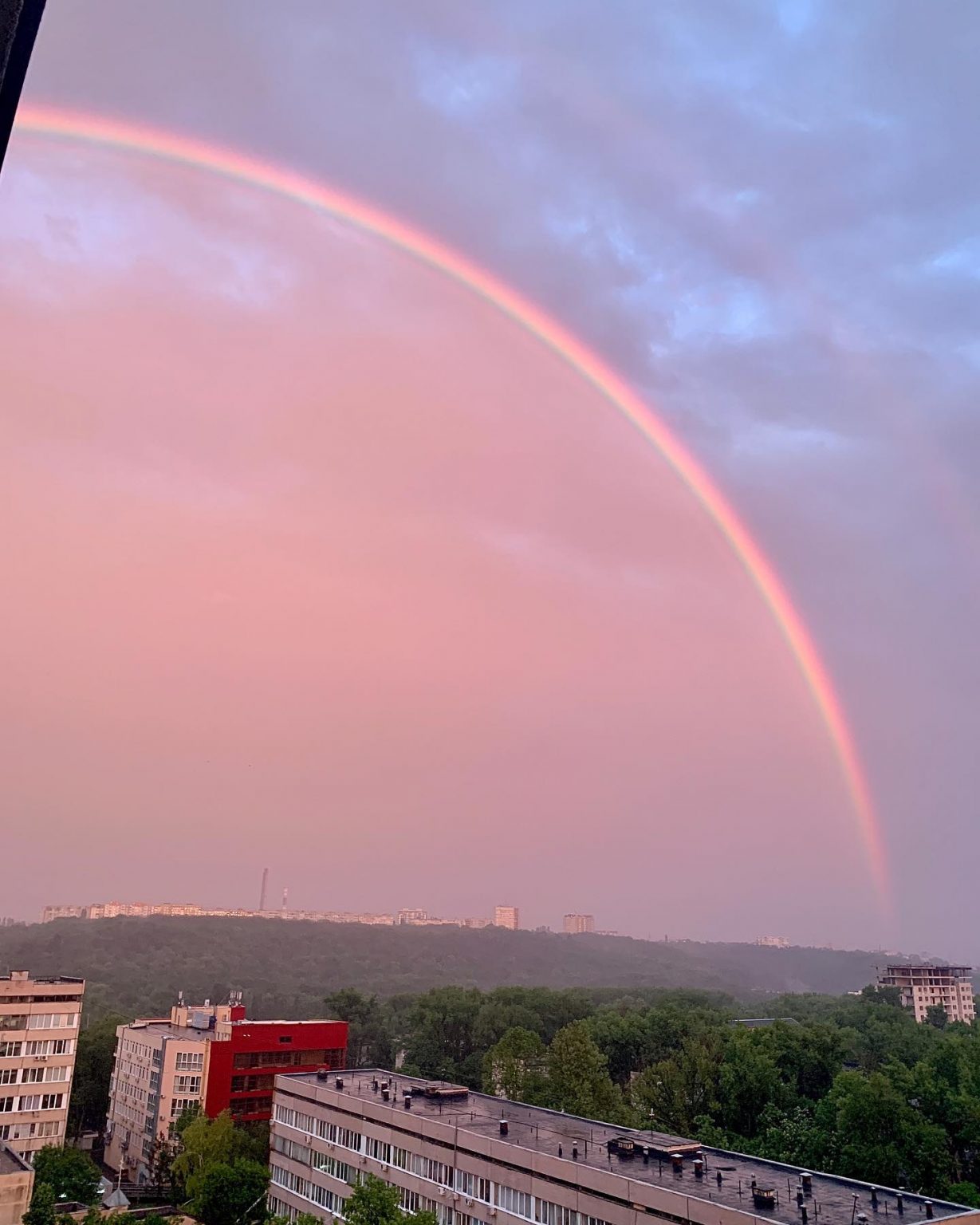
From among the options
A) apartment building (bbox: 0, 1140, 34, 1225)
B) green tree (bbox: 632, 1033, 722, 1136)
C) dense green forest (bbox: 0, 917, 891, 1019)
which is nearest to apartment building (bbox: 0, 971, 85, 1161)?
apartment building (bbox: 0, 1140, 34, 1225)

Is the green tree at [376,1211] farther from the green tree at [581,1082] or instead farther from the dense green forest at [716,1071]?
the green tree at [581,1082]

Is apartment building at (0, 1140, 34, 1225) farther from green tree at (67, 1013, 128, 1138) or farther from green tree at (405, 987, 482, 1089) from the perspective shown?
green tree at (405, 987, 482, 1089)

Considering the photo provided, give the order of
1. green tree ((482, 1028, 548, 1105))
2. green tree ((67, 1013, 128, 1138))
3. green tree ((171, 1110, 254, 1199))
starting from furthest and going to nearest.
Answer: green tree ((67, 1013, 128, 1138)) → green tree ((482, 1028, 548, 1105)) → green tree ((171, 1110, 254, 1199))

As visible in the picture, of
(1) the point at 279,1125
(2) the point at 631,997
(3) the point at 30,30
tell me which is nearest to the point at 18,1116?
(1) the point at 279,1125

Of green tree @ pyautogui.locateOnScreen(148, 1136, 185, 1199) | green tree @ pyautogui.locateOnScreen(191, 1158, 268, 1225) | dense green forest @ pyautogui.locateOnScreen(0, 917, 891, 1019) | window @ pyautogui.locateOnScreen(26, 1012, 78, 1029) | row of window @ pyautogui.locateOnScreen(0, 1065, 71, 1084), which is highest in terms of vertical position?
window @ pyautogui.locateOnScreen(26, 1012, 78, 1029)

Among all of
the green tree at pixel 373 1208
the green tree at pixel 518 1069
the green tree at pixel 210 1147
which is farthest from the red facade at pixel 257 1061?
the green tree at pixel 373 1208

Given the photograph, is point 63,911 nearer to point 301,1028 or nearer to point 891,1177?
point 301,1028
